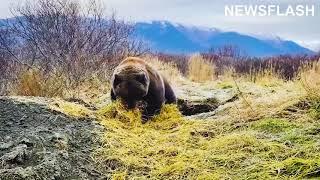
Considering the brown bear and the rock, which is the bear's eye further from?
the rock

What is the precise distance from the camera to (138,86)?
702cm

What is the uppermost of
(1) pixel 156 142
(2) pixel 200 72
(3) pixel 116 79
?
(3) pixel 116 79

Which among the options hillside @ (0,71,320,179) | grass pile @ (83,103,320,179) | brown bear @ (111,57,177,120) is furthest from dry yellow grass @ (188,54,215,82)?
grass pile @ (83,103,320,179)

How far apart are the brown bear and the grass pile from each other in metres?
0.81

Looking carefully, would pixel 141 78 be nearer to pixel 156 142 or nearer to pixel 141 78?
pixel 141 78

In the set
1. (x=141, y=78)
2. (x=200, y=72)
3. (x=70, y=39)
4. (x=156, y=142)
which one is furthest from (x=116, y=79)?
(x=200, y=72)

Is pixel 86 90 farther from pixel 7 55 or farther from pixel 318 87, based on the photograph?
pixel 7 55

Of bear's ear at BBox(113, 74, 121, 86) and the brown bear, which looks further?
bear's ear at BBox(113, 74, 121, 86)

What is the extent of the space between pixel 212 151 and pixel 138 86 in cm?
224

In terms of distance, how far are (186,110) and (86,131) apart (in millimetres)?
3447

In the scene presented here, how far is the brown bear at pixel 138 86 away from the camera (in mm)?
6992

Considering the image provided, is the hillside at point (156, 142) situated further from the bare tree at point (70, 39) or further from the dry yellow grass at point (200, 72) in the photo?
the dry yellow grass at point (200, 72)

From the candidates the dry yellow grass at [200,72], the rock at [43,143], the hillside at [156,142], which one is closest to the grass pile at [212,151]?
Result: the hillside at [156,142]

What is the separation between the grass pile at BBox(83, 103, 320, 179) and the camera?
172 inches
